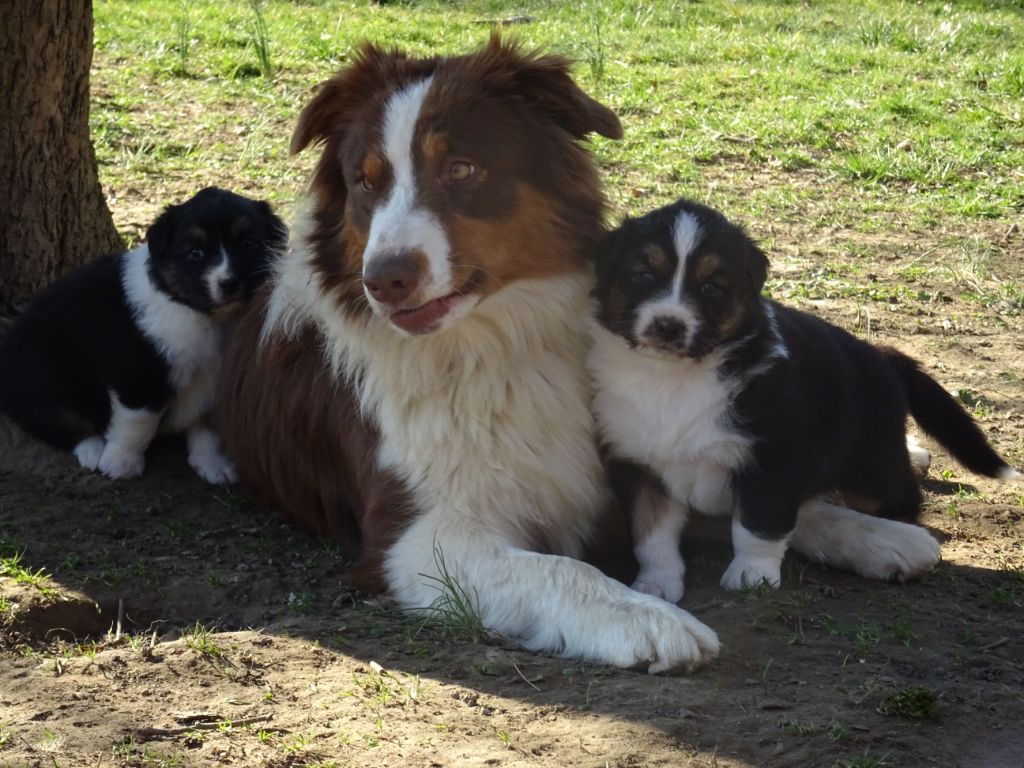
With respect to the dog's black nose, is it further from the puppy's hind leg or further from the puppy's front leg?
the puppy's front leg

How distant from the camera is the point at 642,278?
4215 millimetres

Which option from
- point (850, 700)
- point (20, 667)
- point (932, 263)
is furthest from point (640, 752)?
point (932, 263)

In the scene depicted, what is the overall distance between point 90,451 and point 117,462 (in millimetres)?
184

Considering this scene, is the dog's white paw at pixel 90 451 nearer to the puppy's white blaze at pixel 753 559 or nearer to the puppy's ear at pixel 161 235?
the puppy's ear at pixel 161 235

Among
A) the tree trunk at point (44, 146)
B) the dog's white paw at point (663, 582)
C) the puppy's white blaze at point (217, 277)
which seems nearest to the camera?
the dog's white paw at point (663, 582)

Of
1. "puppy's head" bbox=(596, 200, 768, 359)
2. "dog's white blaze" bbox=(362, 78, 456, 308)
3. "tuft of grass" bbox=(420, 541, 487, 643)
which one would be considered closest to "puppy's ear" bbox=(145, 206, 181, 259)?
"dog's white blaze" bbox=(362, 78, 456, 308)

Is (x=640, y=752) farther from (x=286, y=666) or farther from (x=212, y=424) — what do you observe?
A: (x=212, y=424)

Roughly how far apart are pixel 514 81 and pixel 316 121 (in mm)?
751

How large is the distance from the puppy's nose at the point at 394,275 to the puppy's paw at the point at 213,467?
200cm

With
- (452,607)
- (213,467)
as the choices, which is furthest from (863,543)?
(213,467)

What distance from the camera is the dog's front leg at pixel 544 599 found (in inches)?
150

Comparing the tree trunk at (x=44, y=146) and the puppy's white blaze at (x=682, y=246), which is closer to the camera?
the puppy's white blaze at (x=682, y=246)

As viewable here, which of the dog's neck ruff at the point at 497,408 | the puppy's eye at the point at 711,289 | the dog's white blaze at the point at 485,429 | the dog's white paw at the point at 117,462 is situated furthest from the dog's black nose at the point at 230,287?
the puppy's eye at the point at 711,289

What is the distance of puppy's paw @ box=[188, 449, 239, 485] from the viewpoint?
18.6 ft
